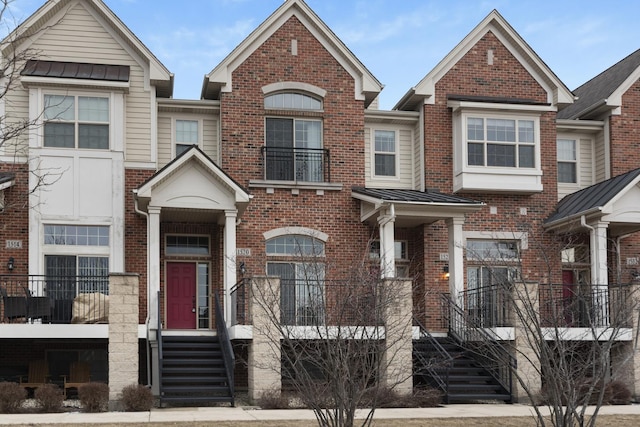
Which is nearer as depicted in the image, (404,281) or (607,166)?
(404,281)

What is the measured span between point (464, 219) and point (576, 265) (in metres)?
4.23

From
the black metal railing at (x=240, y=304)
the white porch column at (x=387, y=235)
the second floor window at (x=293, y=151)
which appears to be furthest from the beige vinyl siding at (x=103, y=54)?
the white porch column at (x=387, y=235)

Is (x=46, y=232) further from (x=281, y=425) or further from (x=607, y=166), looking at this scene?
(x=607, y=166)

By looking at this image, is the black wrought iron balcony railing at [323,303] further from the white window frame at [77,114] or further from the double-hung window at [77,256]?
the white window frame at [77,114]

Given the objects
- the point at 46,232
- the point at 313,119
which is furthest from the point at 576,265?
the point at 46,232

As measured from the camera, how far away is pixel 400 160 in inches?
1026

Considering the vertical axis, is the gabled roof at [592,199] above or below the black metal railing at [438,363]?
above

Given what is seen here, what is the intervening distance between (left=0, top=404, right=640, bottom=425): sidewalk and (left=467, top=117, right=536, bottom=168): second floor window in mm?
8070

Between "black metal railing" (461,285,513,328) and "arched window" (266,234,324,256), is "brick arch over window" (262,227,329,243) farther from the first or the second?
"black metal railing" (461,285,513,328)

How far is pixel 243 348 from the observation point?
75.2 feet

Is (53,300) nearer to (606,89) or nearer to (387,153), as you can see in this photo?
(387,153)

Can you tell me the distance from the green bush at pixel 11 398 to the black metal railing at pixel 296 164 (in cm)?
932

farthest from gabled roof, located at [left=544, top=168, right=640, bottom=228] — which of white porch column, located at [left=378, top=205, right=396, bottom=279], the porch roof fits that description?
white porch column, located at [left=378, top=205, right=396, bottom=279]

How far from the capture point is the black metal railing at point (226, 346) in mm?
19000
